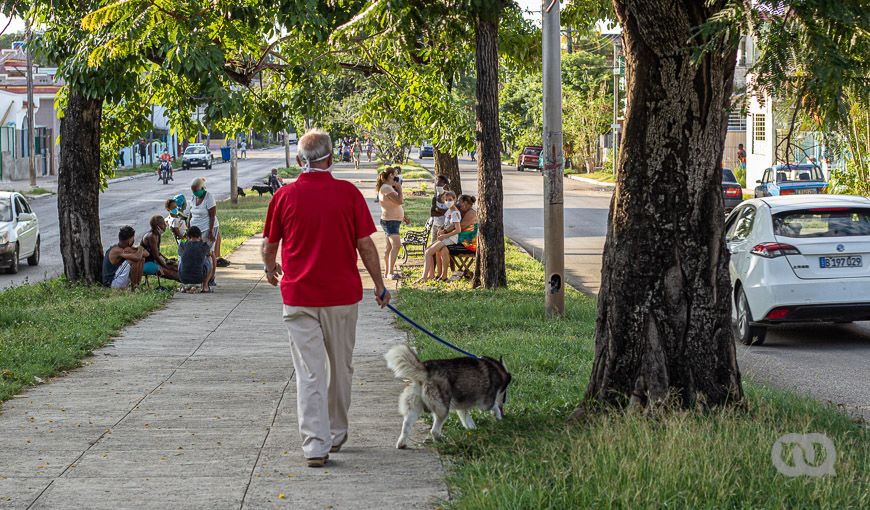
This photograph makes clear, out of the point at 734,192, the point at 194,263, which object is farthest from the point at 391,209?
the point at 734,192

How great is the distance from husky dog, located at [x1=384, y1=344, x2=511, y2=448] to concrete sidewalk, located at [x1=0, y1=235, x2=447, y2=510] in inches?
9.7

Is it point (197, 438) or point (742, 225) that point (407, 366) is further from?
point (742, 225)

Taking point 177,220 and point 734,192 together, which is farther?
point 734,192

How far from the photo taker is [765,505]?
17.5ft

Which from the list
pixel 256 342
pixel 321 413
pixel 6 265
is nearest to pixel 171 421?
pixel 321 413

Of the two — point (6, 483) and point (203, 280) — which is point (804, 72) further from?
point (203, 280)

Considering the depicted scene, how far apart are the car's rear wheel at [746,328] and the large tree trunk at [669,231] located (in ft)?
17.9

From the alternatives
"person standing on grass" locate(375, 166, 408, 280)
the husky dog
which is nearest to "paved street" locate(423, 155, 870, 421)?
"person standing on grass" locate(375, 166, 408, 280)

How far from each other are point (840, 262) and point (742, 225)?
138cm

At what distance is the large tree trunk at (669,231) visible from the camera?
711cm

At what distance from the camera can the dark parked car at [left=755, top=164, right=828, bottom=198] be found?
3265 cm

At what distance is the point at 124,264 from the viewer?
54.2ft

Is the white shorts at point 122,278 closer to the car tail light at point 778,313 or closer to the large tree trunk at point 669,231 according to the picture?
the car tail light at point 778,313

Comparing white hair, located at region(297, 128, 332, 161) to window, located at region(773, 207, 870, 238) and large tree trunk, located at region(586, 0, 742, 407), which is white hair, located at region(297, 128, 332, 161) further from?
window, located at region(773, 207, 870, 238)
